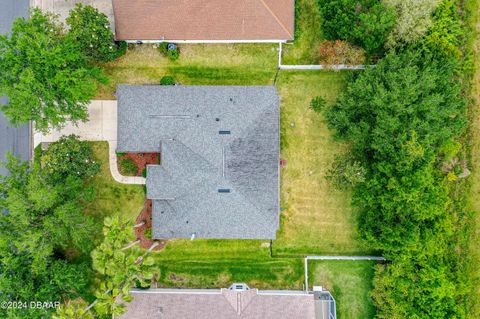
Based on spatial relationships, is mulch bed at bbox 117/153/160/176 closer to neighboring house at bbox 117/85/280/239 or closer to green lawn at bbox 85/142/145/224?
green lawn at bbox 85/142/145/224

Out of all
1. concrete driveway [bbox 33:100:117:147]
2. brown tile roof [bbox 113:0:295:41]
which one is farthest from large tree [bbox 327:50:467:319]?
concrete driveway [bbox 33:100:117:147]

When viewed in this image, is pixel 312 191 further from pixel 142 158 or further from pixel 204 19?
pixel 204 19

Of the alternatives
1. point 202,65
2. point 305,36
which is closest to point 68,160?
point 202,65

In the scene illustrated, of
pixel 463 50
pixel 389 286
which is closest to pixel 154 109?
pixel 389 286

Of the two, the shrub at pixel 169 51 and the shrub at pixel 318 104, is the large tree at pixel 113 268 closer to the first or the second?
the shrub at pixel 169 51

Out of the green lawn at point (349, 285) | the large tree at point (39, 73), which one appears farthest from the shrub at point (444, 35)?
the large tree at point (39, 73)

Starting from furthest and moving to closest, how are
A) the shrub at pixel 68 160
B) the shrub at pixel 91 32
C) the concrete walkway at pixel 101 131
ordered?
the concrete walkway at pixel 101 131 < the shrub at pixel 68 160 < the shrub at pixel 91 32

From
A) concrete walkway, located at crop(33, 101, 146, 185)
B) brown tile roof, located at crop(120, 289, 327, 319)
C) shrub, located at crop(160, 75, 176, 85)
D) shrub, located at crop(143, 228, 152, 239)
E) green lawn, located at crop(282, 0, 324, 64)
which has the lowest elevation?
brown tile roof, located at crop(120, 289, 327, 319)

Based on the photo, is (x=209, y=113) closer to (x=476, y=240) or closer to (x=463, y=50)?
(x=463, y=50)
